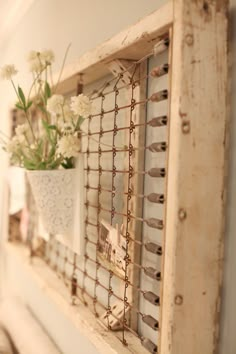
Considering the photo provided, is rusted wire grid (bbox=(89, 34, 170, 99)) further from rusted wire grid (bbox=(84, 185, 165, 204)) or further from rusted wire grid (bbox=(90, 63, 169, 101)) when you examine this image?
rusted wire grid (bbox=(84, 185, 165, 204))

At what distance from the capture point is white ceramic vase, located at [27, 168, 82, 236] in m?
1.39

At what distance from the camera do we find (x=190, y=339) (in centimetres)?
82

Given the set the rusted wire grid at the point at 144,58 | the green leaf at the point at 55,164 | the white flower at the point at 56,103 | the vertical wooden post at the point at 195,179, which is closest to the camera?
the vertical wooden post at the point at 195,179

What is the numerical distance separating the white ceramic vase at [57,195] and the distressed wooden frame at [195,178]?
0.65m

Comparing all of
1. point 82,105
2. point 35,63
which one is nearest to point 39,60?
point 35,63

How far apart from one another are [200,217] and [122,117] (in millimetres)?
520

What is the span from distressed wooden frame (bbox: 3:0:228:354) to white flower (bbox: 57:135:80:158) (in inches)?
20.6

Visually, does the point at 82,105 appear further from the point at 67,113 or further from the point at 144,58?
the point at 144,58

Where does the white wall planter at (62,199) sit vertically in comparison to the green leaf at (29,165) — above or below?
below

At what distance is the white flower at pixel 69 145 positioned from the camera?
4.17 feet

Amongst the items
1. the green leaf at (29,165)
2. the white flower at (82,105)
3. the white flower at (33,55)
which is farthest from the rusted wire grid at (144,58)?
the green leaf at (29,165)

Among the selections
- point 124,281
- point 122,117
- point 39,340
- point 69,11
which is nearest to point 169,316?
point 124,281

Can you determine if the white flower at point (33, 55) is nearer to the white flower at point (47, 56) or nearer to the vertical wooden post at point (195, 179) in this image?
the white flower at point (47, 56)

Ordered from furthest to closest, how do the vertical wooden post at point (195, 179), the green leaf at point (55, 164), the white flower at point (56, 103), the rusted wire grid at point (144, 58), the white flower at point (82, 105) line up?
1. the green leaf at point (55, 164)
2. the white flower at point (56, 103)
3. the white flower at point (82, 105)
4. the rusted wire grid at point (144, 58)
5. the vertical wooden post at point (195, 179)
